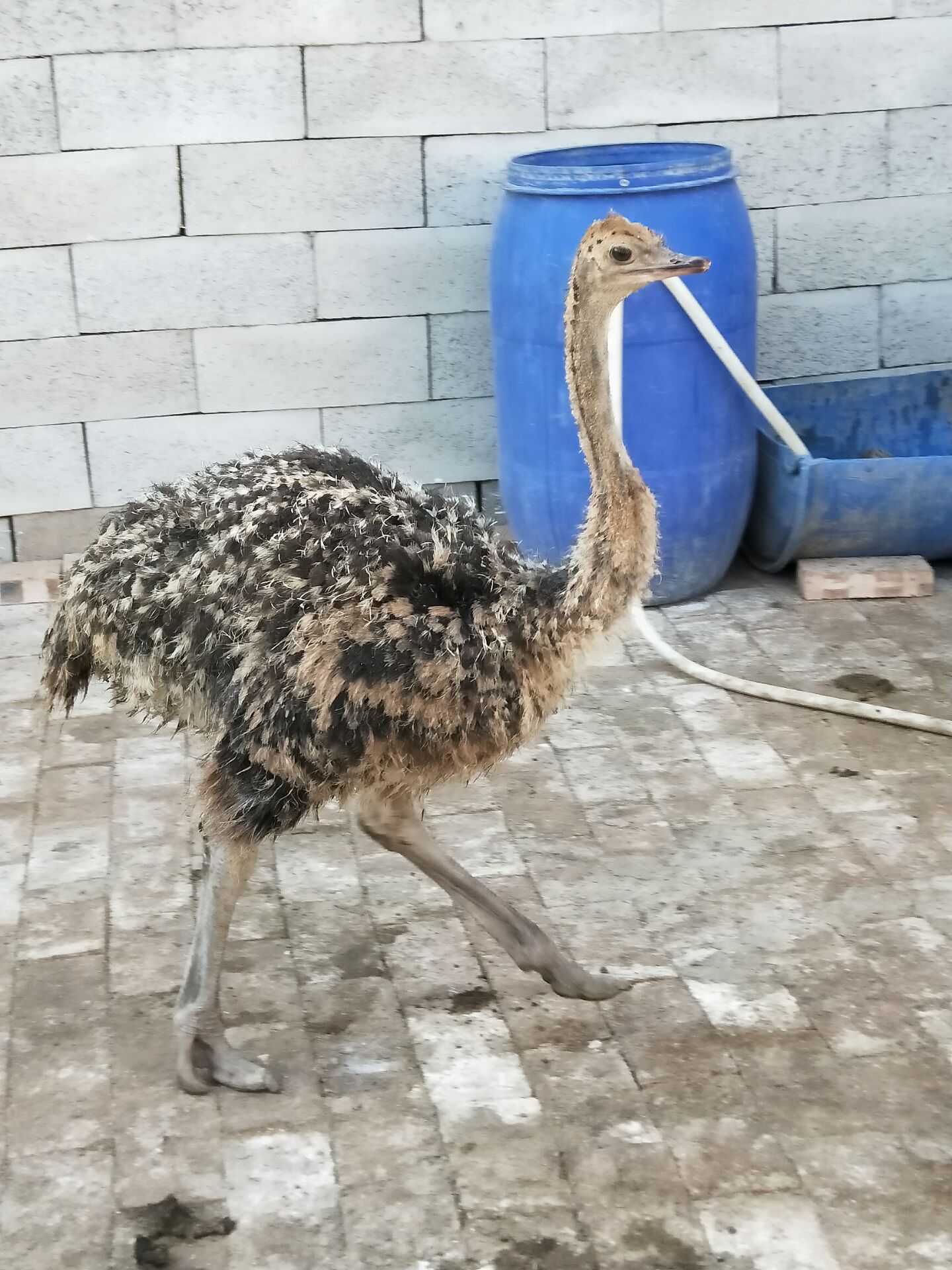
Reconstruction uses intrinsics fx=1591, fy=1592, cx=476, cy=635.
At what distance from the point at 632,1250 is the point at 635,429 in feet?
9.99

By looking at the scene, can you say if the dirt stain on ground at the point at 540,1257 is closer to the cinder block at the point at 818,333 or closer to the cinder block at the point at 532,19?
the cinder block at the point at 818,333

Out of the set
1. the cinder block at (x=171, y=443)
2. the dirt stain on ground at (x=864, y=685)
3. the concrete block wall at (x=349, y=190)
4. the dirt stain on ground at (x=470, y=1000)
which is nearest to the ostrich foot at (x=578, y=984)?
the dirt stain on ground at (x=470, y=1000)

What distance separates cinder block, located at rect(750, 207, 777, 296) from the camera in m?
5.68

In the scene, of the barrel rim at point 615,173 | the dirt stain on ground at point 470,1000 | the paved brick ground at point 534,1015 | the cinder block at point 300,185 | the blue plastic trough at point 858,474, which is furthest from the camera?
the cinder block at point 300,185

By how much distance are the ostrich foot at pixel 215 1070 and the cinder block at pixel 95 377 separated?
317cm

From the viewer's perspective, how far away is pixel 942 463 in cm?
518

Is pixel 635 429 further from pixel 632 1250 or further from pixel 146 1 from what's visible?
pixel 632 1250

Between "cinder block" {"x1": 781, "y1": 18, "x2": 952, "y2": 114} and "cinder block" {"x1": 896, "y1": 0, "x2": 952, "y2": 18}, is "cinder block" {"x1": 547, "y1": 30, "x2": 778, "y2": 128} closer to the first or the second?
"cinder block" {"x1": 781, "y1": 18, "x2": 952, "y2": 114}

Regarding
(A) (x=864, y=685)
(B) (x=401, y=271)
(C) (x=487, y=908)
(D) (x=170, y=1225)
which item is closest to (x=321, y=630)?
(C) (x=487, y=908)

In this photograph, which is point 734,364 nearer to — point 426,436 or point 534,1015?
point 426,436

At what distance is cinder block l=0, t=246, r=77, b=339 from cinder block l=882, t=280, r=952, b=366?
2.94m

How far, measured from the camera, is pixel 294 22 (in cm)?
534

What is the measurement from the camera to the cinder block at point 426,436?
18.9 feet

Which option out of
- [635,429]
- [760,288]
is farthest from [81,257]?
[760,288]
